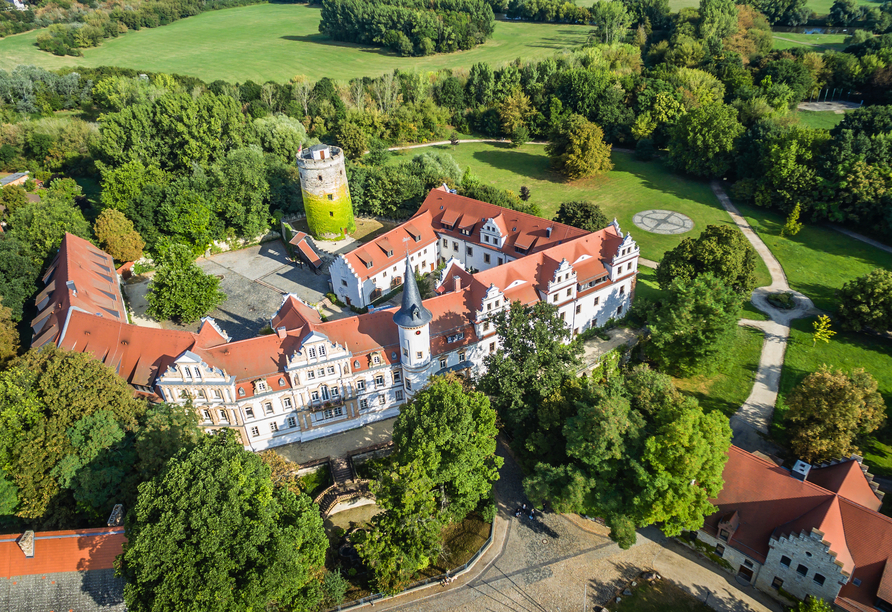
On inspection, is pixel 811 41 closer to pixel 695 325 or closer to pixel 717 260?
pixel 717 260

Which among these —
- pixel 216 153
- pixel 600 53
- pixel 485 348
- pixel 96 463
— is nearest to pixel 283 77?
pixel 216 153

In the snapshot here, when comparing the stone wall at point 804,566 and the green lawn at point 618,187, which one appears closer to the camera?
the stone wall at point 804,566

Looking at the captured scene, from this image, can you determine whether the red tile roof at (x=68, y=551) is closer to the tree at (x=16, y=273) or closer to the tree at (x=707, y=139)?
the tree at (x=16, y=273)

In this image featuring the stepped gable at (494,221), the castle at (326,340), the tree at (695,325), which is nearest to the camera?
the castle at (326,340)

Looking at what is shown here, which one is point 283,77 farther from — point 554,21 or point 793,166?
point 793,166

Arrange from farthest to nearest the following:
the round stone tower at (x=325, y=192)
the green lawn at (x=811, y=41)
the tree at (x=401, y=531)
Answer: the green lawn at (x=811, y=41) < the round stone tower at (x=325, y=192) < the tree at (x=401, y=531)

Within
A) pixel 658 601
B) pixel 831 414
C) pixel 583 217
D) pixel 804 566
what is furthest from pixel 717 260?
pixel 658 601

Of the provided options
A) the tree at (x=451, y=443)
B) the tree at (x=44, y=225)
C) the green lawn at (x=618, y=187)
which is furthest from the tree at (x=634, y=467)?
the tree at (x=44, y=225)
